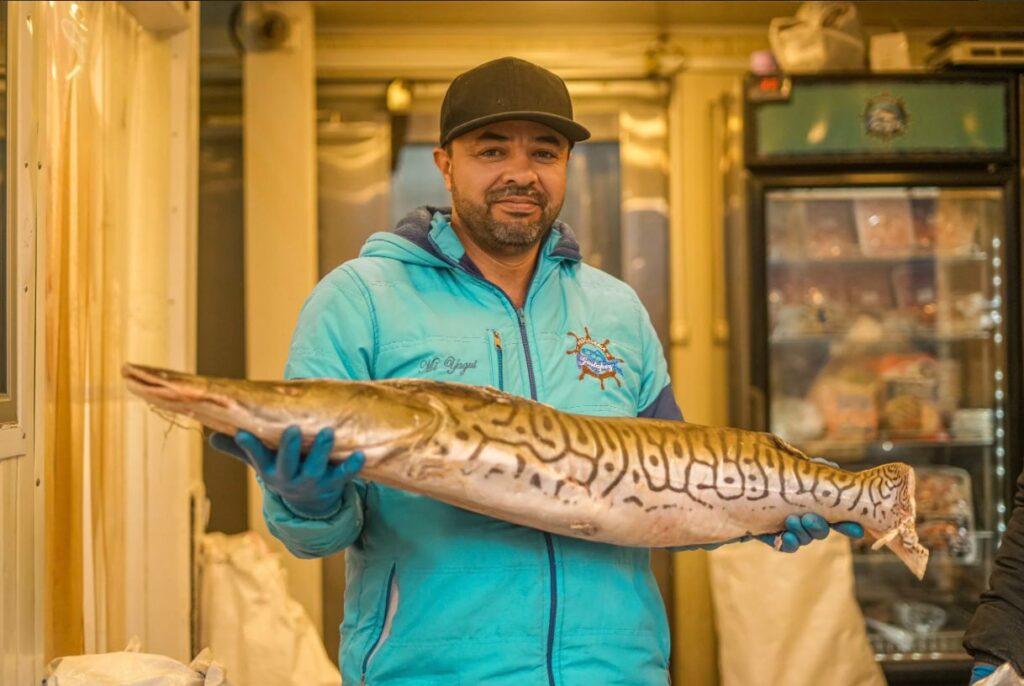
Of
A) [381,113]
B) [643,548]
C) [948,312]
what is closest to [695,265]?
[948,312]

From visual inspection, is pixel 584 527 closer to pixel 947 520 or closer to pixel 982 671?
pixel 982 671

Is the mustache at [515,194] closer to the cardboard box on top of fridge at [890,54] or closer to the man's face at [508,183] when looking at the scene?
the man's face at [508,183]

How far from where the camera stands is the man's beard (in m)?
1.98

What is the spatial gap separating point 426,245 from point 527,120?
0.95ft

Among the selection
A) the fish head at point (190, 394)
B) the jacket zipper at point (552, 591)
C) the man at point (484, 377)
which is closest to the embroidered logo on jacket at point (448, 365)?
the man at point (484, 377)

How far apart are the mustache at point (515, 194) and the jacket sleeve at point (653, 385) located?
329 mm

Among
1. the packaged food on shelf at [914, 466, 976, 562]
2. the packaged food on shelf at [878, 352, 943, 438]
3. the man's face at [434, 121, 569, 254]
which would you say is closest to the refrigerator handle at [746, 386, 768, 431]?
the packaged food on shelf at [878, 352, 943, 438]

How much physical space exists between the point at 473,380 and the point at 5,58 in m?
1.05

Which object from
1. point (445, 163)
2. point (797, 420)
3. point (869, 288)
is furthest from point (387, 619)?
point (869, 288)

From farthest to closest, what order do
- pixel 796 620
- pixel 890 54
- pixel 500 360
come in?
1. pixel 890 54
2. pixel 796 620
3. pixel 500 360

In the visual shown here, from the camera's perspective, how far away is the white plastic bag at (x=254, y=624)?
3.51 meters

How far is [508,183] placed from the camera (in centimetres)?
198

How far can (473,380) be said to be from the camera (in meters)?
1.89

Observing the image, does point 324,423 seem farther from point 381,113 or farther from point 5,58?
point 381,113
